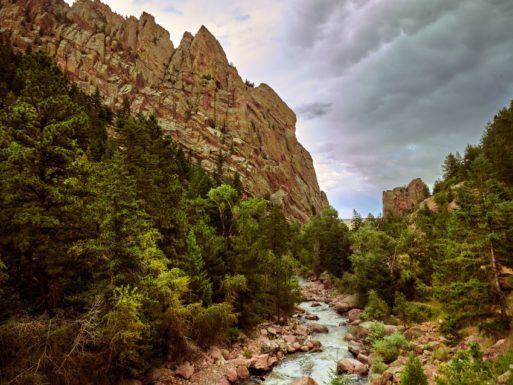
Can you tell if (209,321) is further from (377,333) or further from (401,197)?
(401,197)

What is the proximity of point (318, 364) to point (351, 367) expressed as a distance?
2.46 m

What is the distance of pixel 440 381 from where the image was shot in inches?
414

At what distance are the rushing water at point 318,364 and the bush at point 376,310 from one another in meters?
2.78

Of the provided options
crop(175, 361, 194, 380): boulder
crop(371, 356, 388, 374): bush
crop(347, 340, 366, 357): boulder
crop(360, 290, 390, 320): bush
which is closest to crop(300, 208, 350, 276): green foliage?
crop(360, 290, 390, 320): bush

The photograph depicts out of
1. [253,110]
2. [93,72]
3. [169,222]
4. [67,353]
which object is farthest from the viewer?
[253,110]

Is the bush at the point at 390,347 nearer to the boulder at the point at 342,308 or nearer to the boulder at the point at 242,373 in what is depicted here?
the boulder at the point at 242,373

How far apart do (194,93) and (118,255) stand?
357 ft

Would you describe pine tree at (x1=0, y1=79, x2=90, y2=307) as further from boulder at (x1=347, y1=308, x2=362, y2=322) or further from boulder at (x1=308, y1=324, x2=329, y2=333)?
boulder at (x1=347, y1=308, x2=362, y2=322)

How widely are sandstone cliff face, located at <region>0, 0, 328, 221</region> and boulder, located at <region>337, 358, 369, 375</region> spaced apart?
254 feet

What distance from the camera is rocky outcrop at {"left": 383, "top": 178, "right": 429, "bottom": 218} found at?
462 ft

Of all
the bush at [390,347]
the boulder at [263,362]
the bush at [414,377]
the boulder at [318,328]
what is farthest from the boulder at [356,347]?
→ the bush at [414,377]

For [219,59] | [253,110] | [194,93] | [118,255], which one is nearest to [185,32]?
[219,59]

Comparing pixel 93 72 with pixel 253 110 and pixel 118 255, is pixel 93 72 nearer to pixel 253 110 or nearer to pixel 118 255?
pixel 253 110

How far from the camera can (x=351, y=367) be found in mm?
19203
